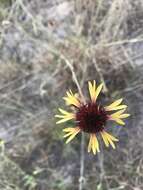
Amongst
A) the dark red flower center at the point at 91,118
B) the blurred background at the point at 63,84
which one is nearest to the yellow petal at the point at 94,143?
the dark red flower center at the point at 91,118

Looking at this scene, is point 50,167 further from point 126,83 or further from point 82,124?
point 82,124

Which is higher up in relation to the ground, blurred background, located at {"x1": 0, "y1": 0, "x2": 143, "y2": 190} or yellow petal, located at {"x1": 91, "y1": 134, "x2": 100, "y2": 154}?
blurred background, located at {"x1": 0, "y1": 0, "x2": 143, "y2": 190}

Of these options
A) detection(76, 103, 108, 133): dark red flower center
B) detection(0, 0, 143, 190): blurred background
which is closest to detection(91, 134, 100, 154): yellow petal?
detection(76, 103, 108, 133): dark red flower center

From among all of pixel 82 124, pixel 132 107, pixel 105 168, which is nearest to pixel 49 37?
pixel 132 107

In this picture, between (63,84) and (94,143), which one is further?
(63,84)

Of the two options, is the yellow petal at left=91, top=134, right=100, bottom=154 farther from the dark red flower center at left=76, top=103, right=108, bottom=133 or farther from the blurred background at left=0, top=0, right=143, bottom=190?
the blurred background at left=0, top=0, right=143, bottom=190

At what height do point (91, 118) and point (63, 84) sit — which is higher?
point (63, 84)

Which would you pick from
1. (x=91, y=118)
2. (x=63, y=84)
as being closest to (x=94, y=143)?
(x=91, y=118)

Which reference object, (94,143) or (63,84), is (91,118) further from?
(63,84)
